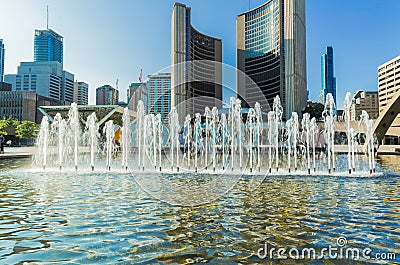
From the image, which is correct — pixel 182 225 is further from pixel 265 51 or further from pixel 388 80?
pixel 388 80

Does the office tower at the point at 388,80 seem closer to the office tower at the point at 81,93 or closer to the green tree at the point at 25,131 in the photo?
the green tree at the point at 25,131

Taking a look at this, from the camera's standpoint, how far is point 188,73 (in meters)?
92.6

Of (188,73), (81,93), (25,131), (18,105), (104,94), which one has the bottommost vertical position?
(25,131)

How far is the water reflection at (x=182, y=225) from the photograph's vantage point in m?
4.72

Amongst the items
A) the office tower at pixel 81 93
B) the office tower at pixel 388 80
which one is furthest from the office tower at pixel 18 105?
the office tower at pixel 388 80

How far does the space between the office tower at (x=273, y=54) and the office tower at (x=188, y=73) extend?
Result: 8685mm

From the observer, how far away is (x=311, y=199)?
8.86 meters

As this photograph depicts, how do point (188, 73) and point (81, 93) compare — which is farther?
point (81, 93)

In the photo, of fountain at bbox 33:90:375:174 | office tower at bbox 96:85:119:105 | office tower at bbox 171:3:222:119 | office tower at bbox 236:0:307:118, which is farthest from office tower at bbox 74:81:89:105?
fountain at bbox 33:90:375:174

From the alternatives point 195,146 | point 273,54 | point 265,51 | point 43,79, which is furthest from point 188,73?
point 43,79

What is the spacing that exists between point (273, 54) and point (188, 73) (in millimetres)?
25802

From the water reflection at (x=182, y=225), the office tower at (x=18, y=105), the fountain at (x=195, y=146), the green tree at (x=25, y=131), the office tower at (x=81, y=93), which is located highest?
the office tower at (x=81, y=93)

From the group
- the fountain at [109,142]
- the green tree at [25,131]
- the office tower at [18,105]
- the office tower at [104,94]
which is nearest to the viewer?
the fountain at [109,142]

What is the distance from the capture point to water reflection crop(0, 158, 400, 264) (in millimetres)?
4719
